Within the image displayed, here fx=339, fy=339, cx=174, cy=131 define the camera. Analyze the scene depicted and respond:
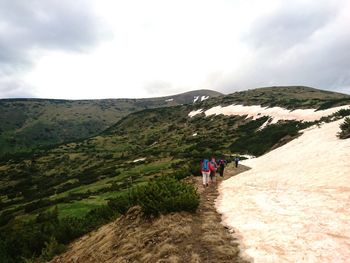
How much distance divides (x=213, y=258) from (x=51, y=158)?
102 metres

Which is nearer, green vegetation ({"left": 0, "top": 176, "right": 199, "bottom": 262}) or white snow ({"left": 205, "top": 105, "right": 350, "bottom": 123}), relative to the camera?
green vegetation ({"left": 0, "top": 176, "right": 199, "bottom": 262})

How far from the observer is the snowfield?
61.9 metres

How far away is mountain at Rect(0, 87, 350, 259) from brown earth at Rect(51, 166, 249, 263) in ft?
10.5

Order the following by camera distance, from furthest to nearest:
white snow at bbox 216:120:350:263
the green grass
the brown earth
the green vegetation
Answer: the green grass → the green vegetation → the brown earth → white snow at bbox 216:120:350:263

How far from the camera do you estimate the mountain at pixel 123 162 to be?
20.6 metres

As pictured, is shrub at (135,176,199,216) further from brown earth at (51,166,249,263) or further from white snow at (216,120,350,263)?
white snow at (216,120,350,263)

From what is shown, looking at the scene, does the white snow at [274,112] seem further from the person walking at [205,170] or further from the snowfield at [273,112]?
the person walking at [205,170]

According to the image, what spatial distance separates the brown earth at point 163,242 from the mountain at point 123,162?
319 centimetres

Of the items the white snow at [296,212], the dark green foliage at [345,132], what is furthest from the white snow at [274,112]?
the white snow at [296,212]

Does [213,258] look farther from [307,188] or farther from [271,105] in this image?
[271,105]

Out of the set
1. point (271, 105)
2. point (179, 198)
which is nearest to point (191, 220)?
point (179, 198)

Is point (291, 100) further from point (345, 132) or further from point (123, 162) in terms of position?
point (345, 132)

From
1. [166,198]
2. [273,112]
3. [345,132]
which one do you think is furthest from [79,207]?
[273,112]

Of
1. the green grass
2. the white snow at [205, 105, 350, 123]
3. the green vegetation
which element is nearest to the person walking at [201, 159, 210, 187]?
the green vegetation
